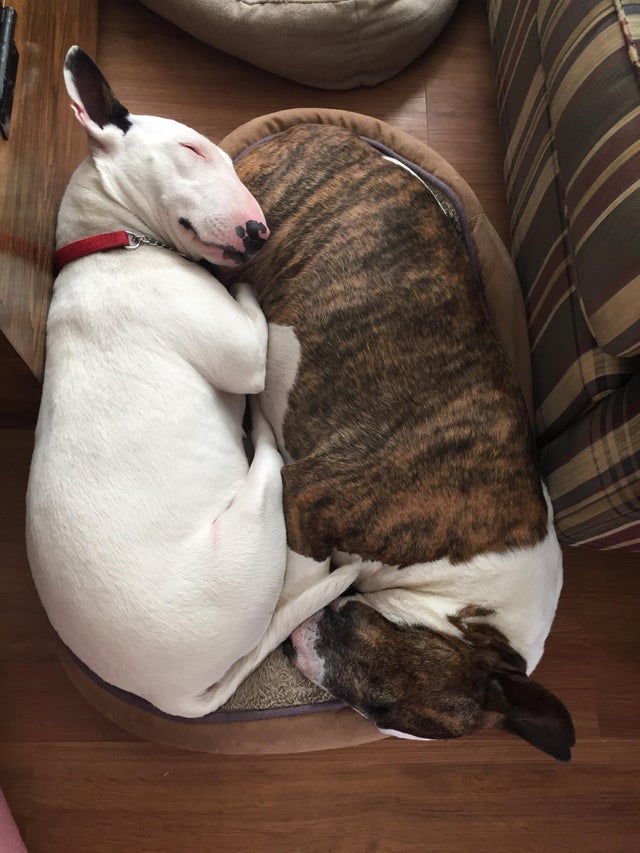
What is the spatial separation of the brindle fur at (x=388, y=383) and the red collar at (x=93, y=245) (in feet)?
1.12

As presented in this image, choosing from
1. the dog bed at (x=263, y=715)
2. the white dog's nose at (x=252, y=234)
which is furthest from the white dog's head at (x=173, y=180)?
the dog bed at (x=263, y=715)

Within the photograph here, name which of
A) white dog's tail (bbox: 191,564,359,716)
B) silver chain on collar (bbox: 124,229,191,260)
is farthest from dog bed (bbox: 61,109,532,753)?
silver chain on collar (bbox: 124,229,191,260)

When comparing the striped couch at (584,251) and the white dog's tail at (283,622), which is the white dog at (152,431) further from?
the striped couch at (584,251)

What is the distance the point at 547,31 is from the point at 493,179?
596 mm

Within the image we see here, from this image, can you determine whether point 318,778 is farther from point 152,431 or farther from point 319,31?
point 319,31

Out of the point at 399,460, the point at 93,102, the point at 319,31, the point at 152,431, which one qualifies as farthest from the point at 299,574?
the point at 319,31

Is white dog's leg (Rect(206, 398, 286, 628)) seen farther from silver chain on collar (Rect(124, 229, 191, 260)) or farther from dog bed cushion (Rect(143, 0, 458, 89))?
dog bed cushion (Rect(143, 0, 458, 89))

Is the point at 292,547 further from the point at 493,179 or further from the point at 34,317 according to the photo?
the point at 493,179

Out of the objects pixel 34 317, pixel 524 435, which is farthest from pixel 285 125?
pixel 524 435

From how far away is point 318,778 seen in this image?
5.99 feet

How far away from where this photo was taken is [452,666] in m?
1.37

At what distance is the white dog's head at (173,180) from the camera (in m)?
1.44

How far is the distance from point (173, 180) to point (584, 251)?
33.4 inches

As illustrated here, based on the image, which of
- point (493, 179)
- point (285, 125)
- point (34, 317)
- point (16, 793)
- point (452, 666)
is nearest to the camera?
point (452, 666)
